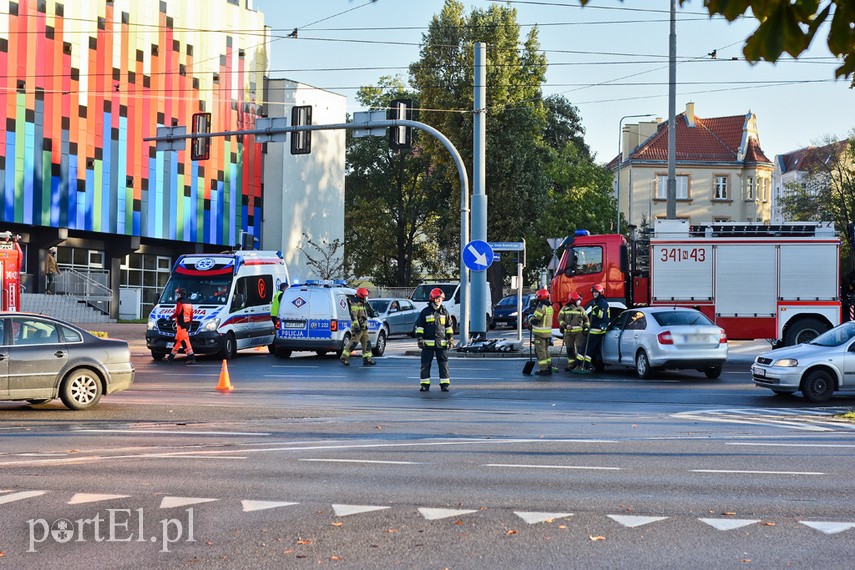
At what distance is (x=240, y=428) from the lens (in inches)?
565

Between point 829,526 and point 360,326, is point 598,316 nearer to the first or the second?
point 360,326

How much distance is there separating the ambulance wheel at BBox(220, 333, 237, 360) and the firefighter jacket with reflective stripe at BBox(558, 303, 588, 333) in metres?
8.42

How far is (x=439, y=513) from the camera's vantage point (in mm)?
8523

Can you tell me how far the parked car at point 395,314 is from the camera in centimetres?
4162

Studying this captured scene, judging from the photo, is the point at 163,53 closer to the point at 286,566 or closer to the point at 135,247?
the point at 135,247

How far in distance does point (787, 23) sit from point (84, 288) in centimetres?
5001

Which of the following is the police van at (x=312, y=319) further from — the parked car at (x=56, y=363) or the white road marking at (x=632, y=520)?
the white road marking at (x=632, y=520)

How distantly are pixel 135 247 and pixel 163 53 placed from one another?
31.4 ft

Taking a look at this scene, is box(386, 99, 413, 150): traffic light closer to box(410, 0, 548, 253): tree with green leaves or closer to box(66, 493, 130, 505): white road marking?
box(66, 493, 130, 505): white road marking

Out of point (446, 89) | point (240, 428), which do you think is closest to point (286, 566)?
point (240, 428)

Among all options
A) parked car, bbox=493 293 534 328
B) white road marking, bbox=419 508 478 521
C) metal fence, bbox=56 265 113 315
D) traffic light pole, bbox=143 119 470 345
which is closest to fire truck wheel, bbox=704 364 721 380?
traffic light pole, bbox=143 119 470 345

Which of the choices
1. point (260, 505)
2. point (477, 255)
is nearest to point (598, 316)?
point (477, 255)

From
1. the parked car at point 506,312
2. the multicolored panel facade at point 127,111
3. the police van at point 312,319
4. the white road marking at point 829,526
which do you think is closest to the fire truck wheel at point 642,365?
the police van at point 312,319

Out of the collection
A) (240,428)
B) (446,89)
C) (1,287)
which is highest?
(446,89)
